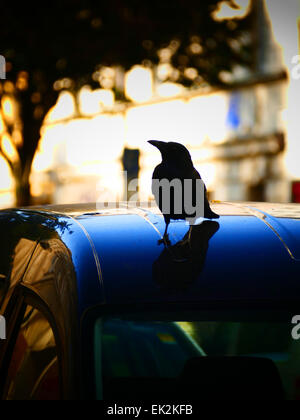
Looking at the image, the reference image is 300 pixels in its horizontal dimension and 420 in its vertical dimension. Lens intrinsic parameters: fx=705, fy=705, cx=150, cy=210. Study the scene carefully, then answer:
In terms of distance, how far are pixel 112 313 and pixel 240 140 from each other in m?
22.7

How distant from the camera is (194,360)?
5.34 feet

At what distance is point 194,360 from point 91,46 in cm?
1001

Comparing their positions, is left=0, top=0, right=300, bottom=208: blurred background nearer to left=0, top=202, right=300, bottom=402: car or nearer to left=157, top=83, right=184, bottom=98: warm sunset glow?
left=157, top=83, right=184, bottom=98: warm sunset glow

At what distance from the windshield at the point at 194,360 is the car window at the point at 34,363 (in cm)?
15

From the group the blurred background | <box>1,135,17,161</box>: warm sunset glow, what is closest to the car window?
the blurred background

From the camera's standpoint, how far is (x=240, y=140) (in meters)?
24.0

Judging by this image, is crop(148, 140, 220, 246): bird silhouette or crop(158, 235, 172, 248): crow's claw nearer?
crop(148, 140, 220, 246): bird silhouette

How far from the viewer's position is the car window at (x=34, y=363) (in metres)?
1.75

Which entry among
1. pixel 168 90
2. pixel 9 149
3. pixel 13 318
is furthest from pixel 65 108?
pixel 13 318

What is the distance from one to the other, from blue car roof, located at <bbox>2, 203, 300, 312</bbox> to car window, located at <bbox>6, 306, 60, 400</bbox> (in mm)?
199

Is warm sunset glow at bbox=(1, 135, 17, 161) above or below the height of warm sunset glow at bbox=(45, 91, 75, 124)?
below

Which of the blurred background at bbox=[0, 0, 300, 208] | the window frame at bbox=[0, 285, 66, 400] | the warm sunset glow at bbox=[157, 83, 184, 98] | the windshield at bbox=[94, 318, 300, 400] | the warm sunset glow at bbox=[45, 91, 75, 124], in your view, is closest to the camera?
the windshield at bbox=[94, 318, 300, 400]

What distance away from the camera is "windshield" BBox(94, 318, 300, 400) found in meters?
1.62

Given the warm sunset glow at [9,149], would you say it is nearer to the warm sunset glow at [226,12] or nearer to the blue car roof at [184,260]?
the warm sunset glow at [226,12]
